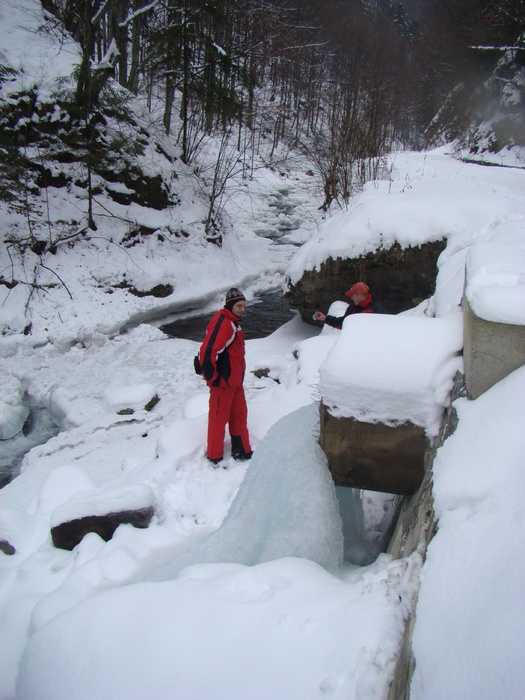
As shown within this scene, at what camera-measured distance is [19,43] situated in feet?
38.2

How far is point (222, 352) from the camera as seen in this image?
407 cm

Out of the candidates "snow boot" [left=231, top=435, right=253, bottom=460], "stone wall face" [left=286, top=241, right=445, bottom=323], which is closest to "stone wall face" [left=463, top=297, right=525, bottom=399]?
"snow boot" [left=231, top=435, right=253, bottom=460]

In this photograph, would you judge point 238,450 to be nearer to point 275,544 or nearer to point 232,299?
point 232,299

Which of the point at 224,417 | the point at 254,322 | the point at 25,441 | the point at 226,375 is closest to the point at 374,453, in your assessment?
the point at 226,375

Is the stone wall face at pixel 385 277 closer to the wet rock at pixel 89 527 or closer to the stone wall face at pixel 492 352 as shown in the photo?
the wet rock at pixel 89 527

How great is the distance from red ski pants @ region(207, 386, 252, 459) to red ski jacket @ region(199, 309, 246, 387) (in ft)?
0.37

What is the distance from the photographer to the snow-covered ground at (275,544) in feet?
4.45

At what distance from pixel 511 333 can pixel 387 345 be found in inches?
26.2

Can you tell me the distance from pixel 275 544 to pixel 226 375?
5.49 ft

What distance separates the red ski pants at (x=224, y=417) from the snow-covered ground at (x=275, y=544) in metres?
0.22

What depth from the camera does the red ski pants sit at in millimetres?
4219

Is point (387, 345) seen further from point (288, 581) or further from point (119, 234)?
point (119, 234)

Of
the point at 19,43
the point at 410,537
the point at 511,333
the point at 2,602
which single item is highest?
the point at 19,43

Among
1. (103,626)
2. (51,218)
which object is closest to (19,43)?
(51,218)
